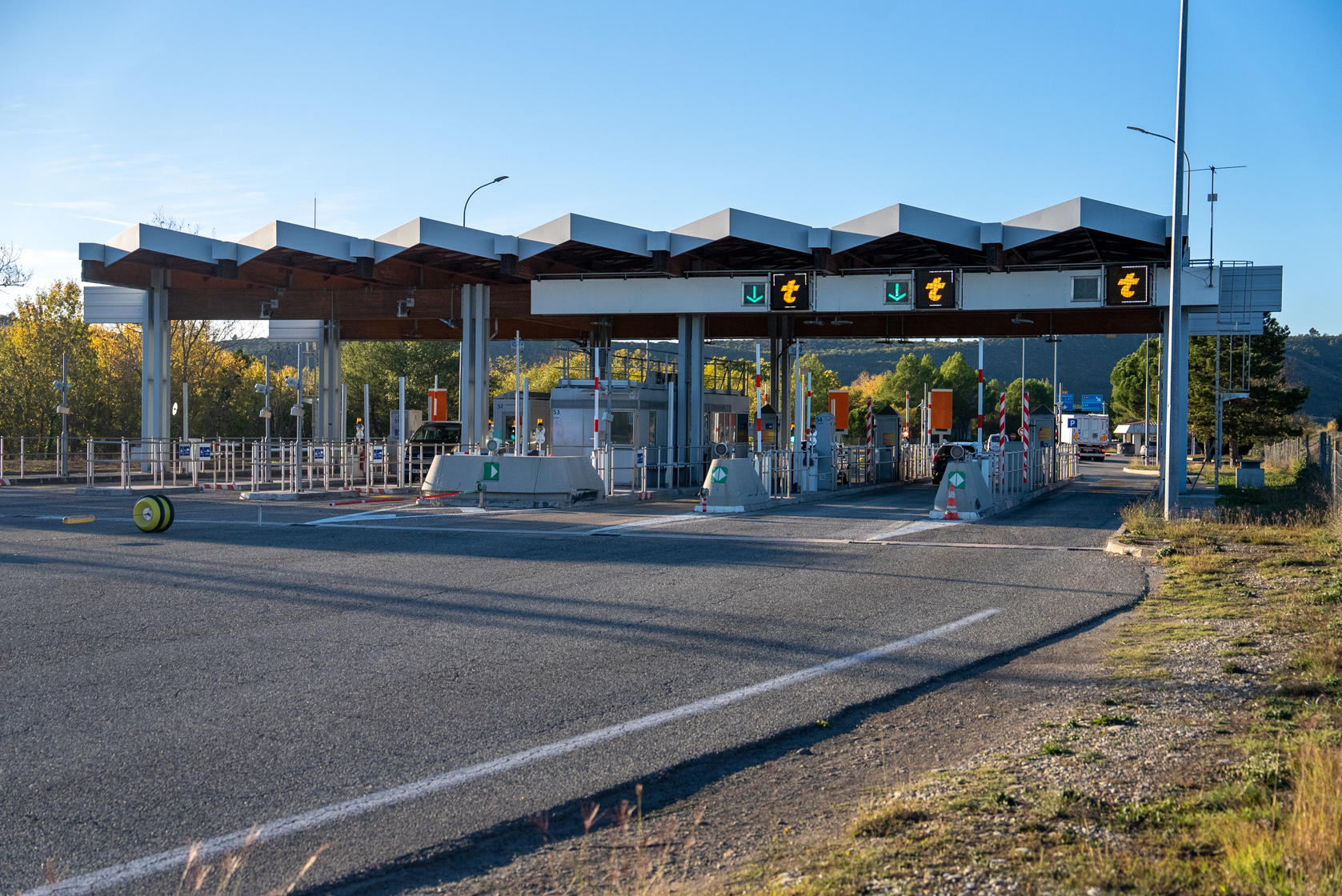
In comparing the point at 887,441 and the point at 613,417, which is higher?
the point at 613,417

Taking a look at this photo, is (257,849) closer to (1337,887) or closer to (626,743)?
(626,743)

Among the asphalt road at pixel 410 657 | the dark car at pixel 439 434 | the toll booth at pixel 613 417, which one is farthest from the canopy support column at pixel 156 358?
the asphalt road at pixel 410 657

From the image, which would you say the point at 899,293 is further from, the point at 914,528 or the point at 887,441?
the point at 887,441

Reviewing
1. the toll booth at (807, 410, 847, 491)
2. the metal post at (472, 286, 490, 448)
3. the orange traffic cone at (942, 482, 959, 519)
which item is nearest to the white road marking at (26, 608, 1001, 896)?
the orange traffic cone at (942, 482, 959, 519)

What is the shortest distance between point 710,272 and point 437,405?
14.2 metres

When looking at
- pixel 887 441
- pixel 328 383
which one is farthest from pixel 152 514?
pixel 887 441

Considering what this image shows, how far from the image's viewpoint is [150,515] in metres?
15.5

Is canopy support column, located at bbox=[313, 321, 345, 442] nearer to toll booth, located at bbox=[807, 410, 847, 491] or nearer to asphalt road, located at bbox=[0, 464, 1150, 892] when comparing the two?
toll booth, located at bbox=[807, 410, 847, 491]

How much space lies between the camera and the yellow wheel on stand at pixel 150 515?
15.5m

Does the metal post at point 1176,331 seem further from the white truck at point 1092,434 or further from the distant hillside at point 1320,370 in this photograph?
the distant hillside at point 1320,370

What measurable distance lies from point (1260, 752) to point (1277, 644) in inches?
126

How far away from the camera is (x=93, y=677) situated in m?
6.85

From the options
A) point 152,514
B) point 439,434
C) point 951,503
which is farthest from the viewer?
point 439,434

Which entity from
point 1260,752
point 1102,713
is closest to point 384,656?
point 1102,713
